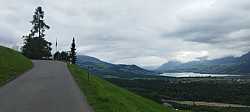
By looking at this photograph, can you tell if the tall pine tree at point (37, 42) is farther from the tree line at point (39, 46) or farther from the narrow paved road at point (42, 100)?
the narrow paved road at point (42, 100)

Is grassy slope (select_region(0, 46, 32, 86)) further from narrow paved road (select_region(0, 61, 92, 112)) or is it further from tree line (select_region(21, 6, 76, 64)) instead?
tree line (select_region(21, 6, 76, 64))

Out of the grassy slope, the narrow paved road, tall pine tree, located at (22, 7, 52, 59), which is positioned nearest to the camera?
the narrow paved road

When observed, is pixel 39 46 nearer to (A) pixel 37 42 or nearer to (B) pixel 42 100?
(A) pixel 37 42

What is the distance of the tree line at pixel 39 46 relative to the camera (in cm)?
9350

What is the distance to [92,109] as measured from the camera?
51.0 ft

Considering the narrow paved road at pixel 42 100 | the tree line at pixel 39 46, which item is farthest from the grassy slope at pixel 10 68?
the tree line at pixel 39 46

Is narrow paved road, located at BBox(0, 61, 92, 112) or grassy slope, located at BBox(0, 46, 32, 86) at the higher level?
grassy slope, located at BBox(0, 46, 32, 86)

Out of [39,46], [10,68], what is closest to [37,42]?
[39,46]

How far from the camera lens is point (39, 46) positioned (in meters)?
94.9

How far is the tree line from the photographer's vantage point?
307 feet

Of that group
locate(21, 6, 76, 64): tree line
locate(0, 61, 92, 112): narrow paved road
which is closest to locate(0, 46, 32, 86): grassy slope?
locate(0, 61, 92, 112): narrow paved road

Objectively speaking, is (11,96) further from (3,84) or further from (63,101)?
(3,84)

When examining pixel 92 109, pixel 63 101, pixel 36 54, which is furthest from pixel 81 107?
pixel 36 54

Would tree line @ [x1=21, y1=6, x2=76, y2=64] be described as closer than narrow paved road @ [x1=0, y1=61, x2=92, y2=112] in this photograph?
No
